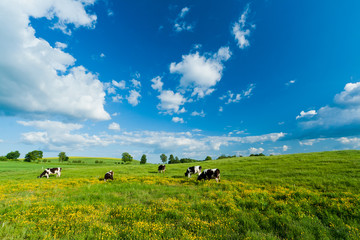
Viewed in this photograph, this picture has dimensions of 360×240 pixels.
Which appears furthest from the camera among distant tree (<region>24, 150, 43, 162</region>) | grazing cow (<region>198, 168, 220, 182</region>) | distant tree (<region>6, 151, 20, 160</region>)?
distant tree (<region>6, 151, 20, 160</region>)

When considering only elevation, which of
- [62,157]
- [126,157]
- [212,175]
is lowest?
[126,157]

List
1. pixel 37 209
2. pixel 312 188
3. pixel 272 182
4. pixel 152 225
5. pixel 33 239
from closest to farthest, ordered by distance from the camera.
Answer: pixel 33 239 → pixel 152 225 → pixel 37 209 → pixel 312 188 → pixel 272 182

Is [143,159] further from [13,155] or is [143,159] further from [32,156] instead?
[13,155]

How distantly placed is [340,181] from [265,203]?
817 cm

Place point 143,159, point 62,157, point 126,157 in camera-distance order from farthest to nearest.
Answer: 1. point 143,159
2. point 126,157
3. point 62,157

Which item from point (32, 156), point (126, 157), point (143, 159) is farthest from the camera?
point (143, 159)

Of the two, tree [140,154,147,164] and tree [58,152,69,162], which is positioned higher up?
tree [58,152,69,162]

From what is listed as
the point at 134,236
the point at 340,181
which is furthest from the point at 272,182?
the point at 134,236

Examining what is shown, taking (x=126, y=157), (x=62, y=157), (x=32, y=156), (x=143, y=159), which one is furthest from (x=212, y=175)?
(x=62, y=157)

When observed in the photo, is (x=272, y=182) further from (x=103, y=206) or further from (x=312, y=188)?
(x=103, y=206)

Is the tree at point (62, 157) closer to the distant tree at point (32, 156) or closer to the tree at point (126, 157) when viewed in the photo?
the distant tree at point (32, 156)

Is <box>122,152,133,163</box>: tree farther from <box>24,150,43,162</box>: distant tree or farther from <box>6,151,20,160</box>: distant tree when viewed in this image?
<box>6,151,20,160</box>: distant tree

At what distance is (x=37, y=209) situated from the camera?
7188mm

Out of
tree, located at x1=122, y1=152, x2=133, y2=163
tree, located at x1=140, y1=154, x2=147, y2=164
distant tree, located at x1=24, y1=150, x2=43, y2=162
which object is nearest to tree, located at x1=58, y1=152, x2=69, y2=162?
distant tree, located at x1=24, y1=150, x2=43, y2=162
